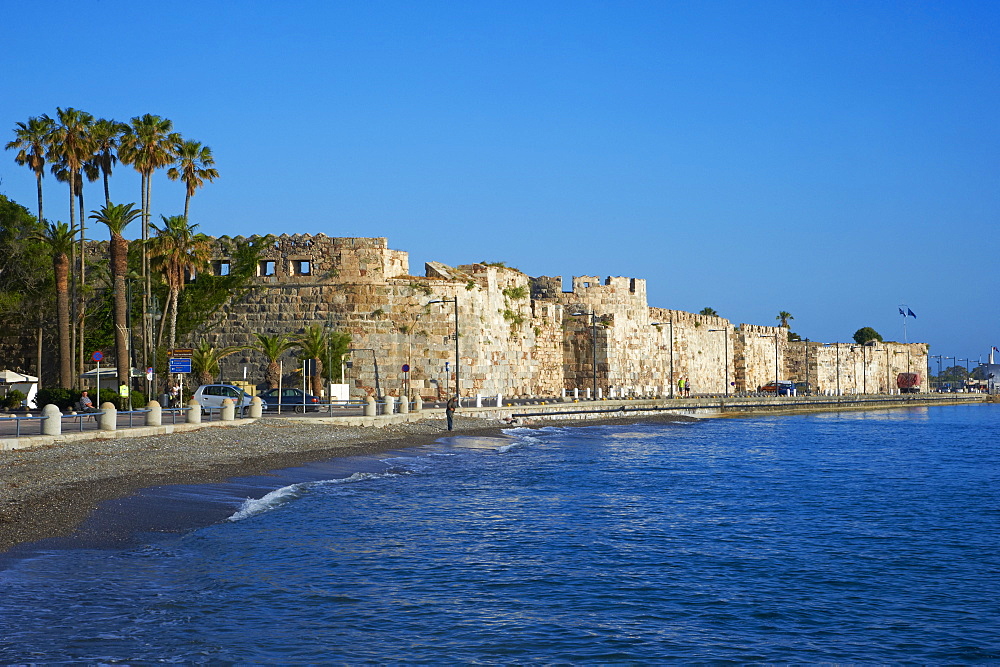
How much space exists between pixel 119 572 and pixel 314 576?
2780 millimetres

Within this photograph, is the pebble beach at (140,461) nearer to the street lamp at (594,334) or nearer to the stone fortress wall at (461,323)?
the stone fortress wall at (461,323)

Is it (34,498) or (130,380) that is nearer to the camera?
(34,498)

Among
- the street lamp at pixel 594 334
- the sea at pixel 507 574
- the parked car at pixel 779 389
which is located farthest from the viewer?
the parked car at pixel 779 389

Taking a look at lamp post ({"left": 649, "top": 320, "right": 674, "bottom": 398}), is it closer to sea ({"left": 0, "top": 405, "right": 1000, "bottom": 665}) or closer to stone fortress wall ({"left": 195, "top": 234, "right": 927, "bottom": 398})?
stone fortress wall ({"left": 195, "top": 234, "right": 927, "bottom": 398})

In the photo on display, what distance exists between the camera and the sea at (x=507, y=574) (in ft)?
39.7

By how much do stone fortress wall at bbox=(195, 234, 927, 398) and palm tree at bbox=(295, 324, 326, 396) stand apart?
110 centimetres

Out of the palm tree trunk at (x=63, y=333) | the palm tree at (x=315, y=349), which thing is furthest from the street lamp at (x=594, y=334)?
the palm tree trunk at (x=63, y=333)

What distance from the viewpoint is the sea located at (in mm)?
12086

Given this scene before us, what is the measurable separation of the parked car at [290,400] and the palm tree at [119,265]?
6125 millimetres

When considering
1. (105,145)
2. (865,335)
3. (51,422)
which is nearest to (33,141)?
(105,145)

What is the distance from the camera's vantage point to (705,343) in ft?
309

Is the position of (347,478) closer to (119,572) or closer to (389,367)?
(119,572)

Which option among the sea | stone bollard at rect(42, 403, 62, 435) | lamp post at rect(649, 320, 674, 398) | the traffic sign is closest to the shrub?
the traffic sign

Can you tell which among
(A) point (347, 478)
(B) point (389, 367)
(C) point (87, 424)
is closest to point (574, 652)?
(A) point (347, 478)
